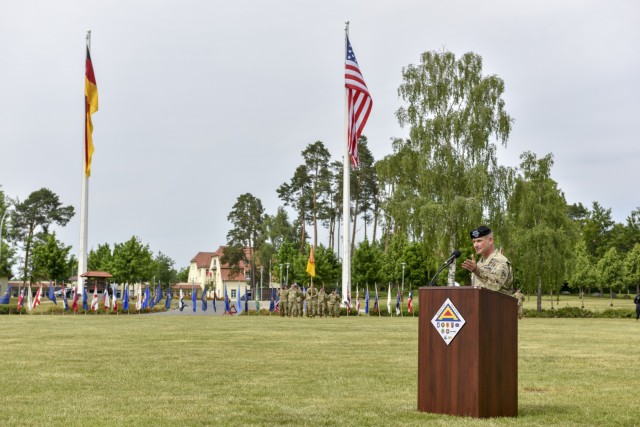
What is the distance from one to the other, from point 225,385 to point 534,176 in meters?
49.5

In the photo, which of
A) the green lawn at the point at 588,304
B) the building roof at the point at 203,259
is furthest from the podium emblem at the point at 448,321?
the building roof at the point at 203,259

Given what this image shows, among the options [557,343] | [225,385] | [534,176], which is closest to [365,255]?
[534,176]

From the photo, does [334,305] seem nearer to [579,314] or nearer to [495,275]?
[579,314]

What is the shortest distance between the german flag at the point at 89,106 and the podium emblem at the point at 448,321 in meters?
40.3

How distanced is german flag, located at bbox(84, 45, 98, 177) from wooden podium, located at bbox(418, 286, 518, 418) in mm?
40141

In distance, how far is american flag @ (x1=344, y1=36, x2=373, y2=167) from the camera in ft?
129

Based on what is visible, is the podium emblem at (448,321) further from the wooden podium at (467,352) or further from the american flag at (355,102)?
the american flag at (355,102)

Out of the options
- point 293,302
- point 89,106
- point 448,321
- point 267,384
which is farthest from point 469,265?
point 89,106

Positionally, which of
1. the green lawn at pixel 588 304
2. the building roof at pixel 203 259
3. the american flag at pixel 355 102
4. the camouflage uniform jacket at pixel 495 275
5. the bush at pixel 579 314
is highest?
the american flag at pixel 355 102

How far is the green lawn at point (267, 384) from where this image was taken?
25.1 feet

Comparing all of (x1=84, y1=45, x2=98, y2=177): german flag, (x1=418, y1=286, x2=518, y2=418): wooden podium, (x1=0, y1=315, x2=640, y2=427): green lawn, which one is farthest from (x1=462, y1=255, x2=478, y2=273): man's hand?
(x1=84, y1=45, x2=98, y2=177): german flag

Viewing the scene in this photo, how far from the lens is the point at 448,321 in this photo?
747 centimetres

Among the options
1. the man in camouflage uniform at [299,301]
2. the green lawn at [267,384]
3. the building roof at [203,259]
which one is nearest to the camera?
the green lawn at [267,384]

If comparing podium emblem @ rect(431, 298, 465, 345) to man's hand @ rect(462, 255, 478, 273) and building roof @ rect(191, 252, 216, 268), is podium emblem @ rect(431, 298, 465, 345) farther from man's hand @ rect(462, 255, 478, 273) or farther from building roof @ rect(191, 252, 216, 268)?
building roof @ rect(191, 252, 216, 268)
